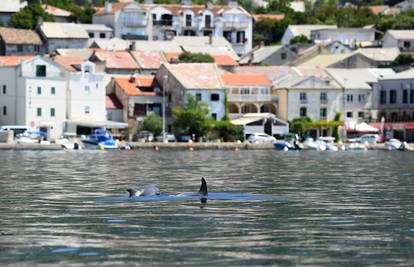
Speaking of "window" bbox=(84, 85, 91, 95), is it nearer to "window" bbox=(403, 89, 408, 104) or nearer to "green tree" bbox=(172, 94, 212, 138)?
"green tree" bbox=(172, 94, 212, 138)

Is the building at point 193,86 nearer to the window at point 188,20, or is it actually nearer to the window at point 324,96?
the window at point 324,96

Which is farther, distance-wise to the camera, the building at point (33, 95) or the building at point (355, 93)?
the building at point (355, 93)

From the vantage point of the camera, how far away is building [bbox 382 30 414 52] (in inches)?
6693

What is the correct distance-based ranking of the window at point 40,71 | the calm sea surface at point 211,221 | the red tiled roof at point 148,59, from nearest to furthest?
1. the calm sea surface at point 211,221
2. the window at point 40,71
3. the red tiled roof at point 148,59

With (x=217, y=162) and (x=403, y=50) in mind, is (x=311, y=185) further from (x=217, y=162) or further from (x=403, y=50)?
(x=403, y=50)

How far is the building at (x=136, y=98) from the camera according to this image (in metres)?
129

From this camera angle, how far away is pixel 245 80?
134 meters

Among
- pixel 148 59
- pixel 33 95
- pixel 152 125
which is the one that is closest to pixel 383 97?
pixel 148 59

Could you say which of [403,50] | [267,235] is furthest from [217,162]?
[403,50]

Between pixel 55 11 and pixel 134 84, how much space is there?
49687mm

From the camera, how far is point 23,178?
60.3m

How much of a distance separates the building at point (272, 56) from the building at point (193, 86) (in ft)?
91.4

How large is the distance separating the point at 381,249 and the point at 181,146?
87.9 meters

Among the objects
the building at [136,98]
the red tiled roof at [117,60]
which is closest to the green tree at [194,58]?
the red tiled roof at [117,60]
